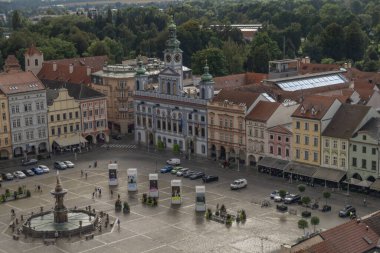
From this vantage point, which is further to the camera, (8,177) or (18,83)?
(18,83)

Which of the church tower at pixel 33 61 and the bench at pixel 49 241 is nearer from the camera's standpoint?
the bench at pixel 49 241

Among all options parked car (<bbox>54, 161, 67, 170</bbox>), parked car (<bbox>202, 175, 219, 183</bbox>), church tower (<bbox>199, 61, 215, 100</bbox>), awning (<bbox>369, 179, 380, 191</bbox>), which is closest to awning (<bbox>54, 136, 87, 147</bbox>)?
parked car (<bbox>54, 161, 67, 170</bbox>)

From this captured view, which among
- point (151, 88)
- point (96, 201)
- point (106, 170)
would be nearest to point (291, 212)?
point (96, 201)

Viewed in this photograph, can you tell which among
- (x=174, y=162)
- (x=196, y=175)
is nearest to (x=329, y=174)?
(x=196, y=175)

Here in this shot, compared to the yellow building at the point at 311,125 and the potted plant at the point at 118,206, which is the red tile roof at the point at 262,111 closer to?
the yellow building at the point at 311,125

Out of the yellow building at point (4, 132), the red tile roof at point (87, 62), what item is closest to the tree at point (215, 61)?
the red tile roof at point (87, 62)

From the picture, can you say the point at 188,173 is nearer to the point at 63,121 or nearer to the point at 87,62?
the point at 63,121
